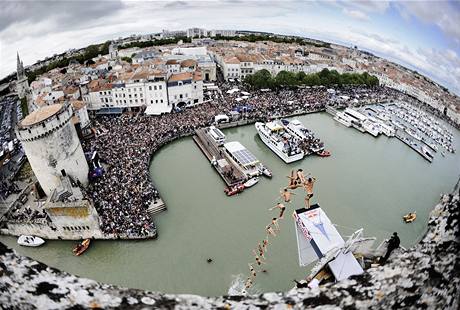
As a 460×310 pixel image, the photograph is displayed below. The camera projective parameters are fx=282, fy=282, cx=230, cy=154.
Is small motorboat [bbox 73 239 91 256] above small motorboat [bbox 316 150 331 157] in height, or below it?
below

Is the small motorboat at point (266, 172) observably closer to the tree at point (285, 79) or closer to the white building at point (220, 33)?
the tree at point (285, 79)

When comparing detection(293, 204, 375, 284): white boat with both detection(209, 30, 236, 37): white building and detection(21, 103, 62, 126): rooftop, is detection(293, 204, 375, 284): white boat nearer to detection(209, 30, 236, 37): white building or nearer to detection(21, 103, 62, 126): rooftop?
detection(21, 103, 62, 126): rooftop

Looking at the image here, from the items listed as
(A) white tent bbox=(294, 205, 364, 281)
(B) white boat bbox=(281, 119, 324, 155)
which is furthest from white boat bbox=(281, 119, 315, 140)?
(A) white tent bbox=(294, 205, 364, 281)

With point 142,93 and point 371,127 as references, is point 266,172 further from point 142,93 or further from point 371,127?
point 142,93

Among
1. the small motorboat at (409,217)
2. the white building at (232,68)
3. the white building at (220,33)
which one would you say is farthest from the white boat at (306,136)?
the white building at (220,33)

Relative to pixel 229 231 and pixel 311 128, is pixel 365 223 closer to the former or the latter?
pixel 229 231

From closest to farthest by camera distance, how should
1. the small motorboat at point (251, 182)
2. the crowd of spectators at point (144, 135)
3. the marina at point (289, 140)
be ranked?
the crowd of spectators at point (144, 135) < the small motorboat at point (251, 182) < the marina at point (289, 140)
